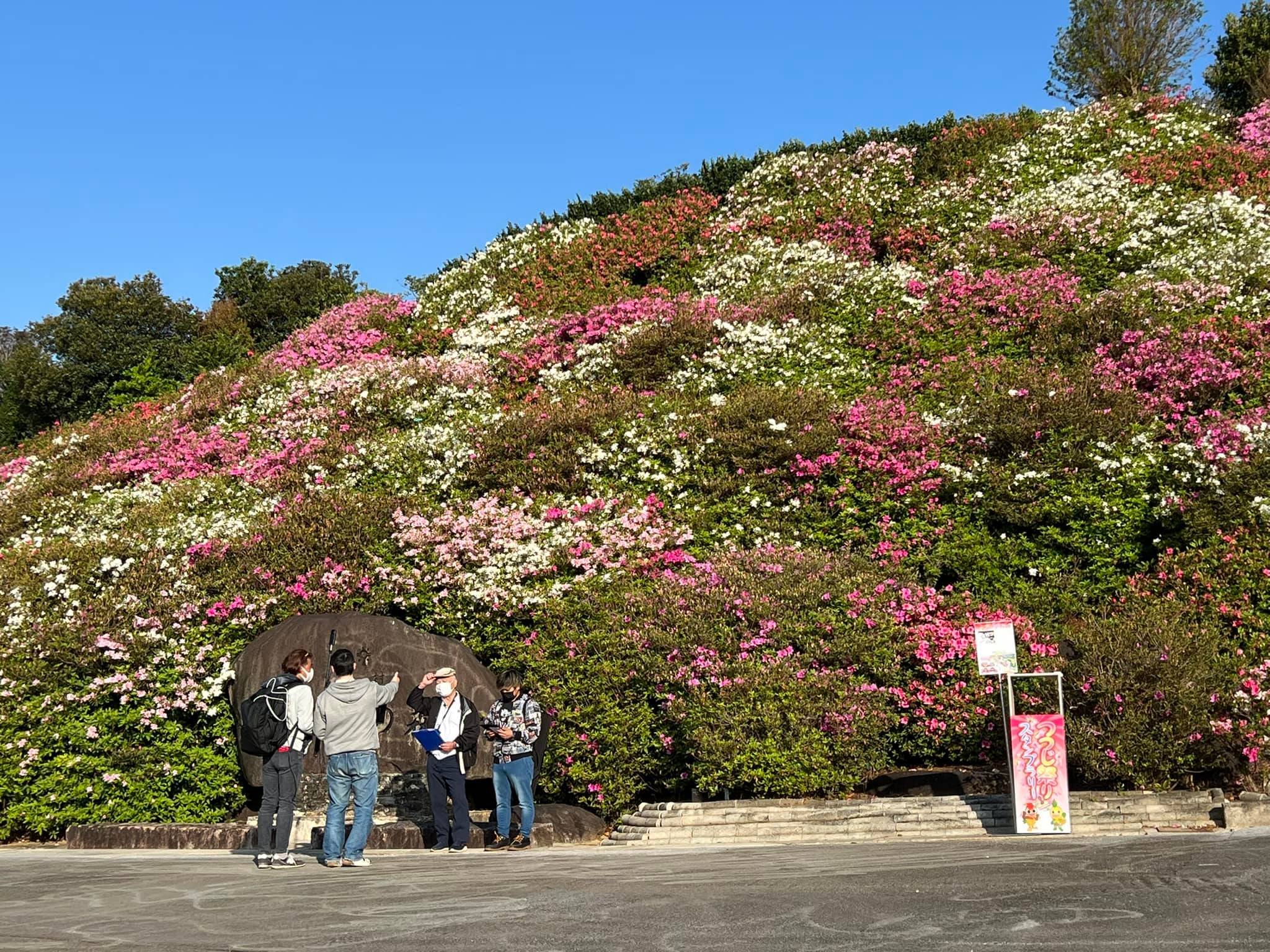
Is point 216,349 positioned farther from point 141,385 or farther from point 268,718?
point 268,718

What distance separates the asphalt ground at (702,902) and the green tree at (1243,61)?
98.0 feet

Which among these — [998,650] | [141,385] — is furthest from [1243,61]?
[141,385]

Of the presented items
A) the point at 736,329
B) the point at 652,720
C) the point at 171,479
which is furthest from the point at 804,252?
the point at 652,720

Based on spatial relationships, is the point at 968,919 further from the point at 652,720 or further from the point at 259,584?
the point at 259,584

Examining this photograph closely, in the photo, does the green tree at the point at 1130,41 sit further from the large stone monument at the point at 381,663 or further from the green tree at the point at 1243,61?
the large stone monument at the point at 381,663

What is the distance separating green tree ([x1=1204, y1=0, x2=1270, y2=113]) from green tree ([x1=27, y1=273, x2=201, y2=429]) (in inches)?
1388

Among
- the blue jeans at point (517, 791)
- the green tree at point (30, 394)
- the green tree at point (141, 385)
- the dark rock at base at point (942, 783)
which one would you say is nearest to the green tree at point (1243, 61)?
the dark rock at base at point (942, 783)

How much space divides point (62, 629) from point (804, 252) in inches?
683

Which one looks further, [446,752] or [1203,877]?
[446,752]

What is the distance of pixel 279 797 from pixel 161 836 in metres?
3.06

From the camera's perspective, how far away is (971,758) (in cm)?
1199

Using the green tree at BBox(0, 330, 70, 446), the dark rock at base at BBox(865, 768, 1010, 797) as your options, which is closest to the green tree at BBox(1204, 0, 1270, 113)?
the dark rock at base at BBox(865, 768, 1010, 797)

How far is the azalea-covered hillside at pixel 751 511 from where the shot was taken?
1174 centimetres

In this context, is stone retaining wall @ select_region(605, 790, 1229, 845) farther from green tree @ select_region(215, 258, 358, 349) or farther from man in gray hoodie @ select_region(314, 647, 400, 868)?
green tree @ select_region(215, 258, 358, 349)
